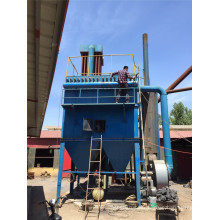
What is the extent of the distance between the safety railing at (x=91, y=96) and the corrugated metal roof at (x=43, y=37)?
5039mm

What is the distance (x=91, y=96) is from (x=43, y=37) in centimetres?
702

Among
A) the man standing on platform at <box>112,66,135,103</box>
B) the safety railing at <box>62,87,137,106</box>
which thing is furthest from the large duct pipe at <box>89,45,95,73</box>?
the man standing on platform at <box>112,66,135,103</box>

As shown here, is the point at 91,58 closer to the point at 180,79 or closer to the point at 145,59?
the point at 145,59

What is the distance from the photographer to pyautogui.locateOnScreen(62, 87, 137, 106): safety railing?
9.76 m

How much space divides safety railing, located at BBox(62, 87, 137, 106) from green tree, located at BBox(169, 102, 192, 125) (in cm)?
3355

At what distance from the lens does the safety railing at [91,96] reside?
976 centimetres

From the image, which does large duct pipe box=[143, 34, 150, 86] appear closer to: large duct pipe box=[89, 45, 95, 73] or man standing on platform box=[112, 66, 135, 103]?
large duct pipe box=[89, 45, 95, 73]

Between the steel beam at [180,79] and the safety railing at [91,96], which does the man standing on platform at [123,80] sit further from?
the steel beam at [180,79]

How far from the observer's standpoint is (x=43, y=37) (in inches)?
116

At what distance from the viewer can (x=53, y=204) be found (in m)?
5.22

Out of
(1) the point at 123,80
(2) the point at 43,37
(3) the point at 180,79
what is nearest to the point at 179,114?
(3) the point at 180,79

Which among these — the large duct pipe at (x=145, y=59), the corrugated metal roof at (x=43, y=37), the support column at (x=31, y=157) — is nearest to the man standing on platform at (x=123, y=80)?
the corrugated metal roof at (x=43, y=37)
